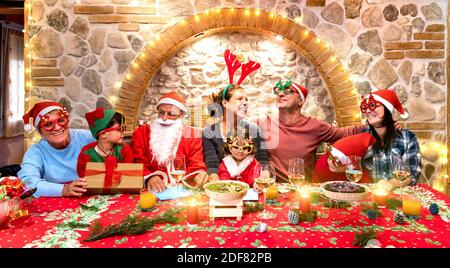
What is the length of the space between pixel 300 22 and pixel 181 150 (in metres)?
2.02

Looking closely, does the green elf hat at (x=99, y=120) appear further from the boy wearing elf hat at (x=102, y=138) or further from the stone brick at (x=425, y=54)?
the stone brick at (x=425, y=54)

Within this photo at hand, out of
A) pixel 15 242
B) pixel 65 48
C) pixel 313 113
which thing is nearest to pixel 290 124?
pixel 313 113

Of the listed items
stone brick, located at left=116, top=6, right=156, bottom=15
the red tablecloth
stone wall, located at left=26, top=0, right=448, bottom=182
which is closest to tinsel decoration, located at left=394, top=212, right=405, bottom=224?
the red tablecloth

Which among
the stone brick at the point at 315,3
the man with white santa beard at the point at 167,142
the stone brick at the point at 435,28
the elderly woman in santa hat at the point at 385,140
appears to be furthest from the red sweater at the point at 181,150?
the stone brick at the point at 435,28

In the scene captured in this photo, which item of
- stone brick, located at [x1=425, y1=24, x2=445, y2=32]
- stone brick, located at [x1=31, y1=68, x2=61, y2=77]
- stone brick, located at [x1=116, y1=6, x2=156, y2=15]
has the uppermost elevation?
stone brick, located at [x1=116, y1=6, x2=156, y2=15]

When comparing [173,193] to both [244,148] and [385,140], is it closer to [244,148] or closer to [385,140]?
[244,148]

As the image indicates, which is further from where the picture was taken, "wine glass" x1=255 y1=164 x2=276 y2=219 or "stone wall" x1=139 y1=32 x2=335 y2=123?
"stone wall" x1=139 y1=32 x2=335 y2=123

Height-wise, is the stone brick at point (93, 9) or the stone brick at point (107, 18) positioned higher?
the stone brick at point (93, 9)

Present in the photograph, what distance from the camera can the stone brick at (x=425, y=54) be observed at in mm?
3662

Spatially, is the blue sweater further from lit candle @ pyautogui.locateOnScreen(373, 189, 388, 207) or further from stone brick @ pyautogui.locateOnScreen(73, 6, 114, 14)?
lit candle @ pyautogui.locateOnScreen(373, 189, 388, 207)

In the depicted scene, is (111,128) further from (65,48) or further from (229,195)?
(65,48)

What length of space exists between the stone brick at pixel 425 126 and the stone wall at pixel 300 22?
1 cm

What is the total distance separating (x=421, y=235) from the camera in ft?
4.49

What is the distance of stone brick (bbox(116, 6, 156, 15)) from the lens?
363cm
